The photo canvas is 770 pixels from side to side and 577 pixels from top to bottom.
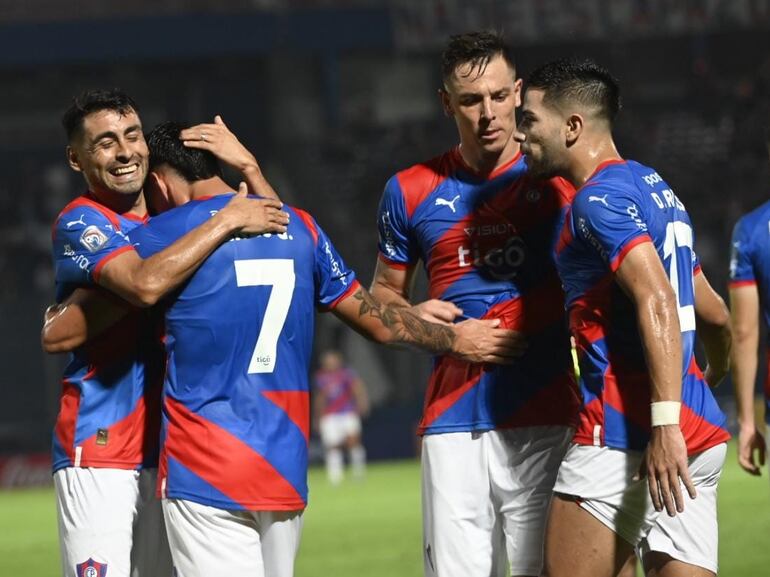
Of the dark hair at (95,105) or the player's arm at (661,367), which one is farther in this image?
the dark hair at (95,105)

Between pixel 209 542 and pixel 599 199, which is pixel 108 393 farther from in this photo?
pixel 599 199

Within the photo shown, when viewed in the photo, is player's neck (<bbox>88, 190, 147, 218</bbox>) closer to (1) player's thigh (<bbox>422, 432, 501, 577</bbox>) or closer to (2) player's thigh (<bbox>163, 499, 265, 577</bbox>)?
(2) player's thigh (<bbox>163, 499, 265, 577</bbox>)

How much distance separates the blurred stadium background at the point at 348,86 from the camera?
27000 millimetres

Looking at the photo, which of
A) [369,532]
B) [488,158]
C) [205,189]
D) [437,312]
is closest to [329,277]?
[205,189]

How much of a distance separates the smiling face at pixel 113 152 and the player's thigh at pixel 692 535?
90.6 inches

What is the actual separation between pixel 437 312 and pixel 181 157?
127 centimetres

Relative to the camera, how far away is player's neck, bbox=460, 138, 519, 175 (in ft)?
17.7

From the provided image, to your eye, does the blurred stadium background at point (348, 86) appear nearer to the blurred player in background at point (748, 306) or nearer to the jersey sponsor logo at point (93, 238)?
the blurred player in background at point (748, 306)

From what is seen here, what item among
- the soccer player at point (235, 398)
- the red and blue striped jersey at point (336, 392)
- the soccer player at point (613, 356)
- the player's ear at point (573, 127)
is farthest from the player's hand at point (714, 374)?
the red and blue striped jersey at point (336, 392)

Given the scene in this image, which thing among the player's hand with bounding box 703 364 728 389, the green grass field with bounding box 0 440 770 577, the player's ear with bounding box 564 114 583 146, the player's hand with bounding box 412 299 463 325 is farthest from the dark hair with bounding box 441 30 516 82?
the green grass field with bounding box 0 440 770 577

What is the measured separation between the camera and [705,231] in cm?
2603

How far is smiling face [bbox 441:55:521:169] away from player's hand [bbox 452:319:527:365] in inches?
28.6

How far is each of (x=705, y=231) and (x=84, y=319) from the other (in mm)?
22647

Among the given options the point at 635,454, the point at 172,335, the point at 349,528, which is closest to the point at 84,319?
the point at 172,335
